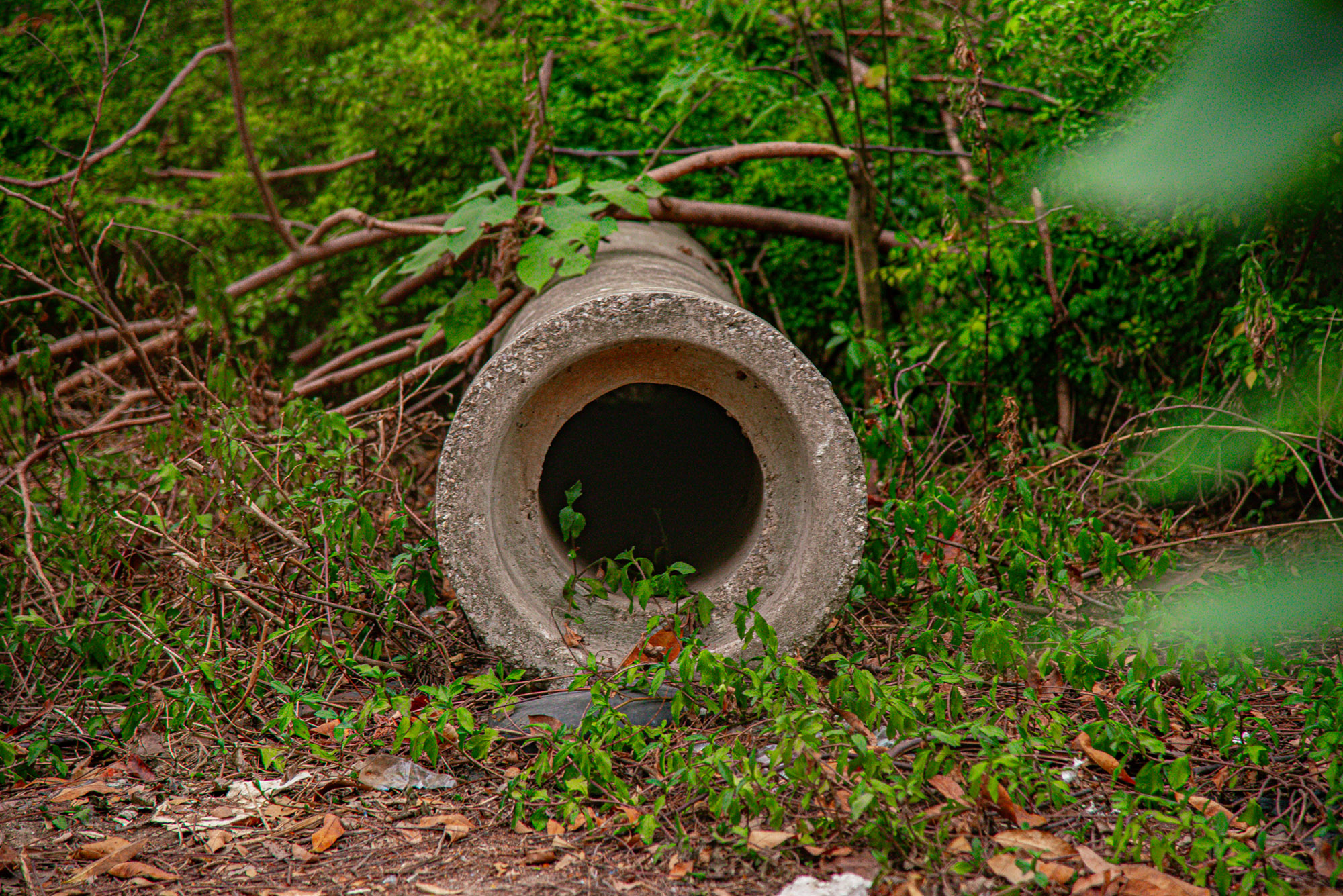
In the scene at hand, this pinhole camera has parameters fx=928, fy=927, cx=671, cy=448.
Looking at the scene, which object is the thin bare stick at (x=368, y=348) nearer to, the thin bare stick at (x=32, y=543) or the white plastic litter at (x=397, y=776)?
the thin bare stick at (x=32, y=543)

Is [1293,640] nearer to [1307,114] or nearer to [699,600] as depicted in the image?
[699,600]

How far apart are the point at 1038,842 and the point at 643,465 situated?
171 cm

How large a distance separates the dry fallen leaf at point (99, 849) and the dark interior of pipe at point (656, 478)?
1459 millimetres

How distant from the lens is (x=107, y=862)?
6.61 ft

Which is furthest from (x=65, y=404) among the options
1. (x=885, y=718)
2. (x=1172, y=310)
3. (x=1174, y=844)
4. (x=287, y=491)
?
(x=1172, y=310)

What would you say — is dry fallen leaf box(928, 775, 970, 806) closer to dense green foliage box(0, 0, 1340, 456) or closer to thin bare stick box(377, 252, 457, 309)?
dense green foliage box(0, 0, 1340, 456)

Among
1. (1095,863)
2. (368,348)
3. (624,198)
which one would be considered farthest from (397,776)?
(368,348)

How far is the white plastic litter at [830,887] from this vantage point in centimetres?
181

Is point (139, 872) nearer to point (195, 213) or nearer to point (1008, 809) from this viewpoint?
point (1008, 809)

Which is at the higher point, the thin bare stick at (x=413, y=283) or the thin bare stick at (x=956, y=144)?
the thin bare stick at (x=956, y=144)

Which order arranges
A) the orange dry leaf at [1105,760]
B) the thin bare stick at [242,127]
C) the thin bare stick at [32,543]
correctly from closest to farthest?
1. the orange dry leaf at [1105,760]
2. the thin bare stick at [32,543]
3. the thin bare stick at [242,127]

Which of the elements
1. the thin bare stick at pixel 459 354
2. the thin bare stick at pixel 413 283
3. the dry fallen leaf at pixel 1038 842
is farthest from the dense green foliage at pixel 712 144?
the dry fallen leaf at pixel 1038 842

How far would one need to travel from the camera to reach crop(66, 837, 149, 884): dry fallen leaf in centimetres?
198

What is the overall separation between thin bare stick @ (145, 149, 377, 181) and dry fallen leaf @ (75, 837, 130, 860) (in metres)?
3.28
